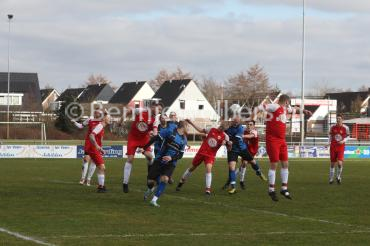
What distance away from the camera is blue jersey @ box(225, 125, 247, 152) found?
826 inches

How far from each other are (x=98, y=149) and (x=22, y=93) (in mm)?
97947

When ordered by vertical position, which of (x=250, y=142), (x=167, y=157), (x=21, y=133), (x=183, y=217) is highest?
(x=250, y=142)

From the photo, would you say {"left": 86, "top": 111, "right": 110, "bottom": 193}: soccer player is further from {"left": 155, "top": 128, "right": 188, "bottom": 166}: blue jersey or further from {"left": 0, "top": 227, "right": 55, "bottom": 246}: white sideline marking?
{"left": 0, "top": 227, "right": 55, "bottom": 246}: white sideline marking

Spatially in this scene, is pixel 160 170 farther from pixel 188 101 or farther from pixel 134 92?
pixel 134 92

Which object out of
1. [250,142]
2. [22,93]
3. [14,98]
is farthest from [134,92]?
[250,142]

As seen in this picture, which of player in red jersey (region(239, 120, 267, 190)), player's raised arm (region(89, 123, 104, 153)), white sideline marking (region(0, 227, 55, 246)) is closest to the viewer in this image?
white sideline marking (region(0, 227, 55, 246))

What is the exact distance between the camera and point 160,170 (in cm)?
1644

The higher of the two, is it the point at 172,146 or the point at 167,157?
the point at 172,146

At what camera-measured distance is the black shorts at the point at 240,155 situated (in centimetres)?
2059

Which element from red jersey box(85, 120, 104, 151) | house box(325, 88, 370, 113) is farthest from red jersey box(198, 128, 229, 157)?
house box(325, 88, 370, 113)

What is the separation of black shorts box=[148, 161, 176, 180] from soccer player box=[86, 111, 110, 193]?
10.3 feet

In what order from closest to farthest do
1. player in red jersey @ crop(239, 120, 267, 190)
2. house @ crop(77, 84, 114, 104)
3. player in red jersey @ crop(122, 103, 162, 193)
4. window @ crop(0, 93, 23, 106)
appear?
player in red jersey @ crop(122, 103, 162, 193) < player in red jersey @ crop(239, 120, 267, 190) < window @ crop(0, 93, 23, 106) < house @ crop(77, 84, 114, 104)

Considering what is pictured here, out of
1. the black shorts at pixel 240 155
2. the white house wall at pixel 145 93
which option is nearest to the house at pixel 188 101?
the white house wall at pixel 145 93

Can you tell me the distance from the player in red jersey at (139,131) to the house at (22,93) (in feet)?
282
